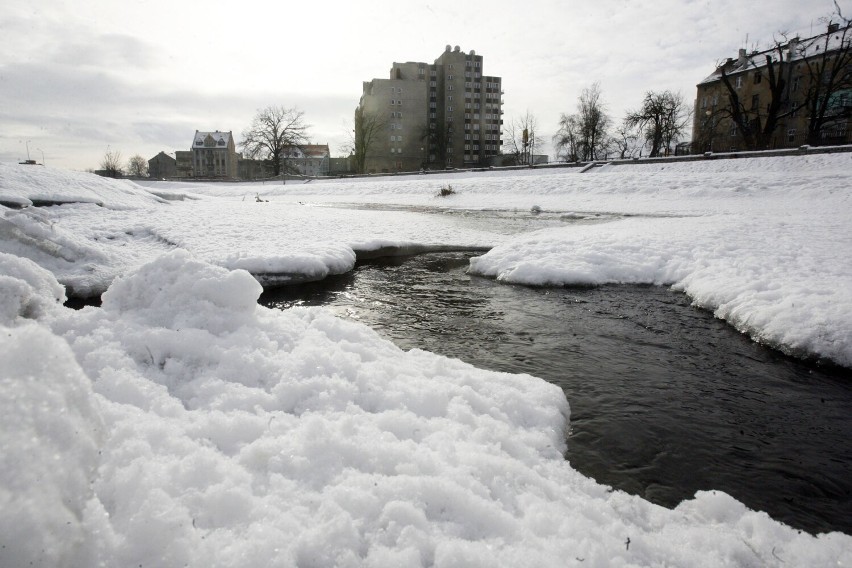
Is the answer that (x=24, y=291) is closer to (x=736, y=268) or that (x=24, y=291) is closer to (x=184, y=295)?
(x=184, y=295)

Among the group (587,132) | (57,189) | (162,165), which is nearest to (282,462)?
(57,189)

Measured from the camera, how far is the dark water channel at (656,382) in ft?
9.39

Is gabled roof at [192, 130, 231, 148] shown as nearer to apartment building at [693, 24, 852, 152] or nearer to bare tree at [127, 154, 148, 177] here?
bare tree at [127, 154, 148, 177]

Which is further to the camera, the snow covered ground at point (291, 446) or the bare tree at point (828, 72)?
the bare tree at point (828, 72)

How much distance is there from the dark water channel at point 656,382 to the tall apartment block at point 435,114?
81.6 metres

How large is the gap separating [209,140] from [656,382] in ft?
399

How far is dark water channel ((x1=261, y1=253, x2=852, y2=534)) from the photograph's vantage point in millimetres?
2861

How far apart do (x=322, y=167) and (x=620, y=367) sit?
114 meters

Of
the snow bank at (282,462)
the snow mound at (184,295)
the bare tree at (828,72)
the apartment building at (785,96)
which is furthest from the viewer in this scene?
the bare tree at (828,72)

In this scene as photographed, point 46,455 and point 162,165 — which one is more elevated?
point 162,165

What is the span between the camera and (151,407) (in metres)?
2.56

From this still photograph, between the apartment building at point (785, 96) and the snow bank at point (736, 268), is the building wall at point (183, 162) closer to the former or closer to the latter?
the apartment building at point (785, 96)

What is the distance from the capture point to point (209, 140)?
4264 inches

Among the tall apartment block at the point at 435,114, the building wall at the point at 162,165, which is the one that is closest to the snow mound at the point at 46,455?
the tall apartment block at the point at 435,114
